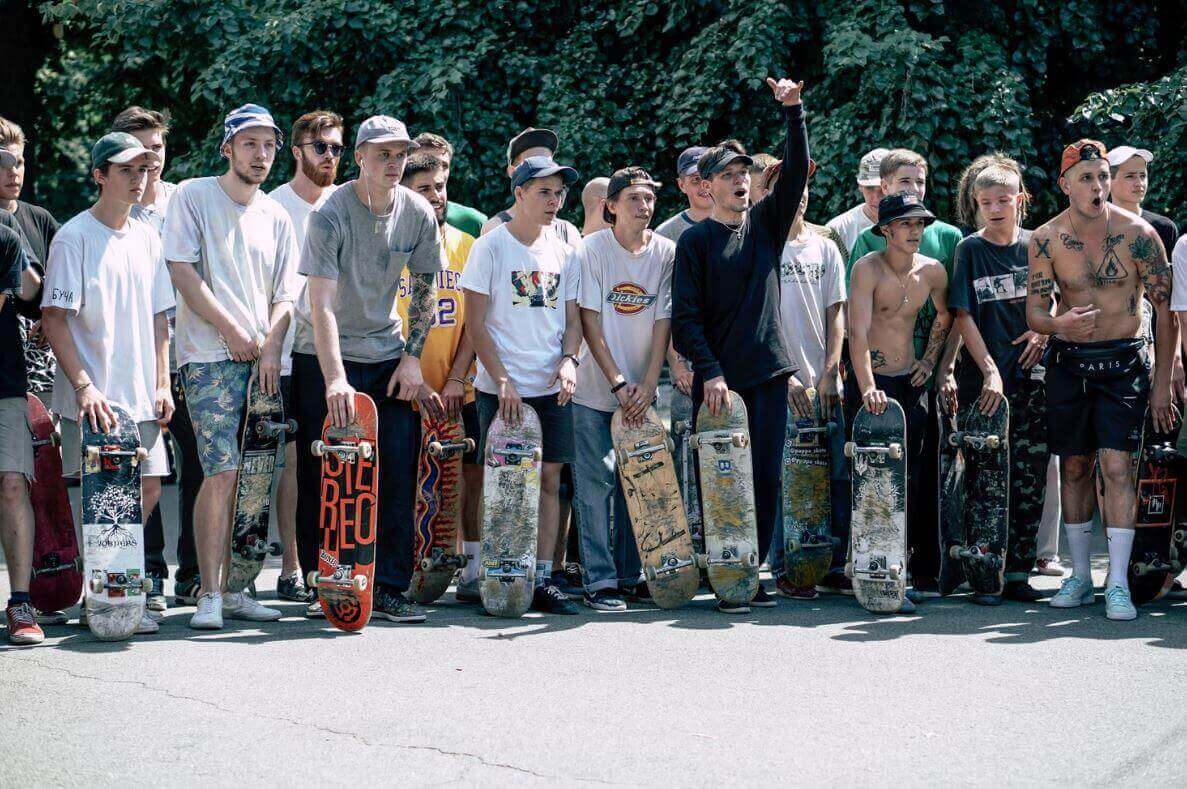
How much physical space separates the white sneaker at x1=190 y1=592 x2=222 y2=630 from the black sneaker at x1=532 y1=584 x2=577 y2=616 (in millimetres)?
1491

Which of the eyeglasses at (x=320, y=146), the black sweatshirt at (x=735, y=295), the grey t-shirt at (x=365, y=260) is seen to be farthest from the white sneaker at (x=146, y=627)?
the black sweatshirt at (x=735, y=295)

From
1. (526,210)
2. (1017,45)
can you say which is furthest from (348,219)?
(1017,45)

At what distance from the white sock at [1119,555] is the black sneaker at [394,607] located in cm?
330

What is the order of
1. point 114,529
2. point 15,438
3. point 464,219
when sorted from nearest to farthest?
point 114,529 → point 15,438 → point 464,219

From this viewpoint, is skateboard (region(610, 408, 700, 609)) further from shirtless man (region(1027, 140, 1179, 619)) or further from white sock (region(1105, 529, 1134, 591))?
white sock (region(1105, 529, 1134, 591))

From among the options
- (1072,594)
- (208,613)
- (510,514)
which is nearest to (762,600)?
(510,514)

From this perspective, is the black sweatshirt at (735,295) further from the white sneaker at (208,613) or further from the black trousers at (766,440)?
the white sneaker at (208,613)

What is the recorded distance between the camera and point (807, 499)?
6941mm

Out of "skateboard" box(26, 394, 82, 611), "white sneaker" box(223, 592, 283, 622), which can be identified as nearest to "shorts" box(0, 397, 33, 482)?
"skateboard" box(26, 394, 82, 611)

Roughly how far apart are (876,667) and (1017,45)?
7.94 meters

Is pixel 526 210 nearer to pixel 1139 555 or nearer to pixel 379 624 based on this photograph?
pixel 379 624

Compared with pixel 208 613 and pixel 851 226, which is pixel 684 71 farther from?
pixel 208 613

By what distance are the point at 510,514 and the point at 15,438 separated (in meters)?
2.24

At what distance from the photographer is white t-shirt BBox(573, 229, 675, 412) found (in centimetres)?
684
